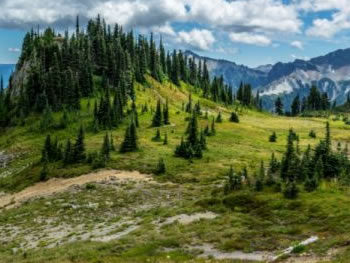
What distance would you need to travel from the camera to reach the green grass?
104 feet

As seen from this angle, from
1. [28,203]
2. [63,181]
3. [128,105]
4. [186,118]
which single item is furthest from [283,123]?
[28,203]

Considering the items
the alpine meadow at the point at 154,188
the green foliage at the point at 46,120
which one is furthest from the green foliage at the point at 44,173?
the green foliage at the point at 46,120

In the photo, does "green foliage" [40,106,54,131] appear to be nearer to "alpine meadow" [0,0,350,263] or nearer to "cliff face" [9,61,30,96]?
"alpine meadow" [0,0,350,263]

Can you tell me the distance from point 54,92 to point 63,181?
76017mm

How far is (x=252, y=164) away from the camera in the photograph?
74.9 metres

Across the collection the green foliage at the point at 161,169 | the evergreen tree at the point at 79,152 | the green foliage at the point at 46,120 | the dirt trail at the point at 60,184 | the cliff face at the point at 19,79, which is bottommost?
the dirt trail at the point at 60,184

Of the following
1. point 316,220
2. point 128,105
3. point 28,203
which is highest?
point 128,105

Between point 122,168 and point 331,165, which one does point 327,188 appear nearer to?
point 331,165

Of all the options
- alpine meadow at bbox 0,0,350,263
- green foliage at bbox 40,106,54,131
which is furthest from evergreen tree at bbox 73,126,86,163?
green foliage at bbox 40,106,54,131

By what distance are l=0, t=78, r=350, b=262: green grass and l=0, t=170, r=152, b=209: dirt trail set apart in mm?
2414

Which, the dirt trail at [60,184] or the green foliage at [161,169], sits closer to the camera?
the dirt trail at [60,184]

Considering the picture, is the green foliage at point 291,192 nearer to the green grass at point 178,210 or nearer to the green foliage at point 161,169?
the green grass at point 178,210

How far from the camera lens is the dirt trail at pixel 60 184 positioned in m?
62.5

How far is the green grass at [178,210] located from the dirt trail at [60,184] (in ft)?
7.92
